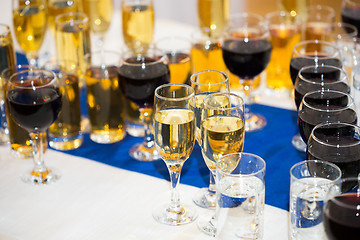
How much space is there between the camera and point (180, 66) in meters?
1.62

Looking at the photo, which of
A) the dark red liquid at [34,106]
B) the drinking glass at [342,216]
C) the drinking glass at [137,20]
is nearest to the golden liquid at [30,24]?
the drinking glass at [137,20]

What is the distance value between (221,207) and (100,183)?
424mm

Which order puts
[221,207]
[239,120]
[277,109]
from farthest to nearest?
[277,109], [239,120], [221,207]

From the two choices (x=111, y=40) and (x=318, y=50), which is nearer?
(x=318, y=50)

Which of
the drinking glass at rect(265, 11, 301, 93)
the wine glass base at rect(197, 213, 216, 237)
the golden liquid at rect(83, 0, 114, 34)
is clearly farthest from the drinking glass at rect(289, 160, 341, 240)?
the golden liquid at rect(83, 0, 114, 34)

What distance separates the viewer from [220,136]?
3.79ft

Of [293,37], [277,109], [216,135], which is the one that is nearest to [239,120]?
[216,135]

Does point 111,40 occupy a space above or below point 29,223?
above

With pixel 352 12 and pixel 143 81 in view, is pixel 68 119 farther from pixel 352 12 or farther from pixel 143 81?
pixel 352 12

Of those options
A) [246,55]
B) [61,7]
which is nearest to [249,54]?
[246,55]

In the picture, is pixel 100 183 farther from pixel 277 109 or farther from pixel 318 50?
pixel 318 50

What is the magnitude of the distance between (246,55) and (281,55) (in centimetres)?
27

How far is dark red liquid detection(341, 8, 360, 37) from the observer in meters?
1.95

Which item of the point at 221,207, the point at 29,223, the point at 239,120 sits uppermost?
the point at 239,120
